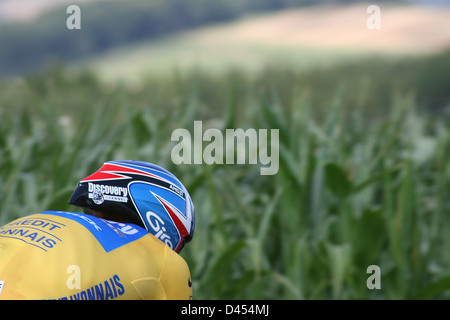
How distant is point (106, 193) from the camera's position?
1019 mm

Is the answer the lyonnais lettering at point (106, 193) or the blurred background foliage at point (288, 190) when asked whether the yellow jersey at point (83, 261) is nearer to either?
the lyonnais lettering at point (106, 193)

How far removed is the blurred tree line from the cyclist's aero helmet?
194 inches

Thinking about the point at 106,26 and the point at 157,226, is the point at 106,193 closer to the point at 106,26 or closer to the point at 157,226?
the point at 157,226

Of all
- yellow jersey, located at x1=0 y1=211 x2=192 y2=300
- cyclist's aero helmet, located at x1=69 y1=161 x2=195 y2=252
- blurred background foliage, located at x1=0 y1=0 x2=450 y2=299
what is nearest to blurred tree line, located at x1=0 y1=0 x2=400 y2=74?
blurred background foliage, located at x1=0 y1=0 x2=450 y2=299

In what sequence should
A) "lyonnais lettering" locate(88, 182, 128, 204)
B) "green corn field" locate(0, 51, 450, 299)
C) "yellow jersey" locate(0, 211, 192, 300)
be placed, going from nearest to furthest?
"yellow jersey" locate(0, 211, 192, 300) < "lyonnais lettering" locate(88, 182, 128, 204) < "green corn field" locate(0, 51, 450, 299)

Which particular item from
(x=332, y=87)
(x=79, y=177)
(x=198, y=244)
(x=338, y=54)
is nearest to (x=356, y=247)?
(x=198, y=244)

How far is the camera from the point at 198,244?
7.30 ft

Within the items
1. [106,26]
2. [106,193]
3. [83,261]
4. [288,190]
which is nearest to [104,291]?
[83,261]

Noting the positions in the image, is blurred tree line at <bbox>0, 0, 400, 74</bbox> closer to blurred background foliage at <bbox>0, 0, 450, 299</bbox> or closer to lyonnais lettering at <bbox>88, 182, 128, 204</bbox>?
blurred background foliage at <bbox>0, 0, 450, 299</bbox>

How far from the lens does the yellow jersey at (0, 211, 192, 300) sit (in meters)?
0.85

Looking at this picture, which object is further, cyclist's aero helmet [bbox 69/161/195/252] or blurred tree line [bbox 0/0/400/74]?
blurred tree line [bbox 0/0/400/74]

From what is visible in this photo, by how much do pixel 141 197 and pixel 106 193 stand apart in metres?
0.06
